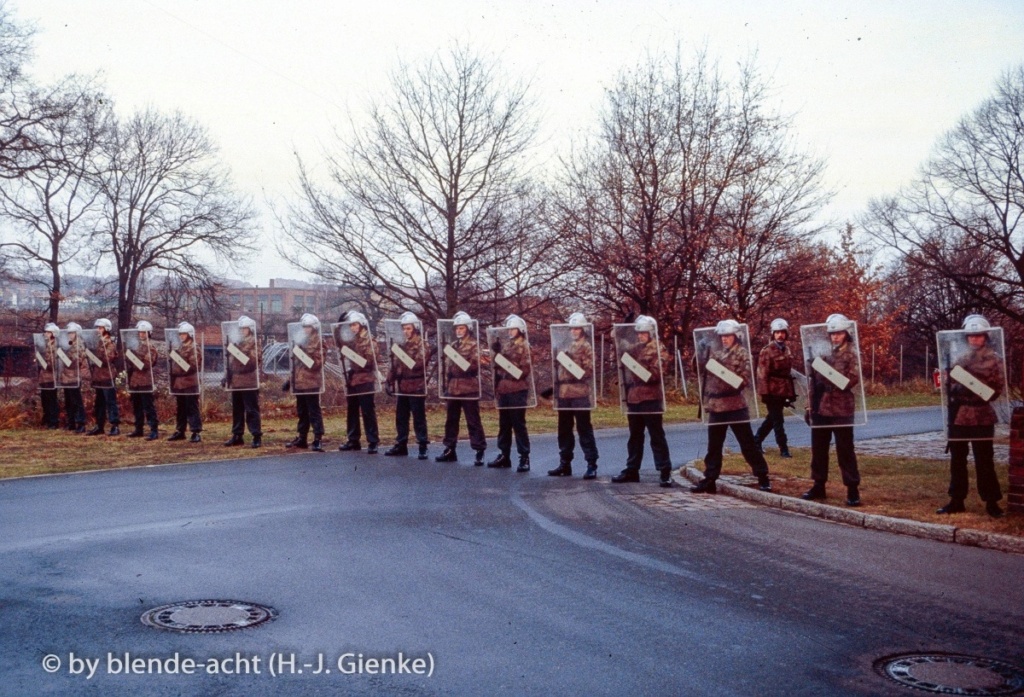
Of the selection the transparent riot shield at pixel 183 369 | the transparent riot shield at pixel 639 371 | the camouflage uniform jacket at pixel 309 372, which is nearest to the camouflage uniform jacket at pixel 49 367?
the transparent riot shield at pixel 183 369

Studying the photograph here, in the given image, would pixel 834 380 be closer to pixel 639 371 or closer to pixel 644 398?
pixel 644 398

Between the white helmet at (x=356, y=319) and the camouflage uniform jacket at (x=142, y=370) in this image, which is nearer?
the white helmet at (x=356, y=319)

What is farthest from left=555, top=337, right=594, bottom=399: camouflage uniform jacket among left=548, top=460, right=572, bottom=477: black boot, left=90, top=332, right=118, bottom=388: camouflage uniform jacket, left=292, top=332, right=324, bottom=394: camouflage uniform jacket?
left=90, top=332, right=118, bottom=388: camouflage uniform jacket

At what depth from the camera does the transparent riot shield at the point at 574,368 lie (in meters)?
14.1

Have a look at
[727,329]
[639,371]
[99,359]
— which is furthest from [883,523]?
[99,359]

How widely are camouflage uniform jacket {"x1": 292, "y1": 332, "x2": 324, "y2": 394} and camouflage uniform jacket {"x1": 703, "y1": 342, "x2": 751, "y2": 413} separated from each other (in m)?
7.48

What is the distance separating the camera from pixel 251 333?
17.8 metres

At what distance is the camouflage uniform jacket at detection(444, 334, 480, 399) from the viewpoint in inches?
615

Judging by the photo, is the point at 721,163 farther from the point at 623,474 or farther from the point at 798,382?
the point at 623,474

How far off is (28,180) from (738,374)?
24.5 m

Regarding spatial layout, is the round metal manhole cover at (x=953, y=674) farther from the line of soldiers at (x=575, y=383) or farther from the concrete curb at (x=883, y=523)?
the line of soldiers at (x=575, y=383)

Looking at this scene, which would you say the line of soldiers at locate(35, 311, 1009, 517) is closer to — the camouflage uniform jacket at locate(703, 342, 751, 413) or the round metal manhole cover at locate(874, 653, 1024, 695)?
the camouflage uniform jacket at locate(703, 342, 751, 413)

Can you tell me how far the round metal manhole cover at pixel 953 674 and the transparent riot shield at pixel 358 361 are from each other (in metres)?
12.1

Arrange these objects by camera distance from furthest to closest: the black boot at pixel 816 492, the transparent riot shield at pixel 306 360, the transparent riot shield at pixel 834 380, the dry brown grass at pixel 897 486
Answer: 1. the transparent riot shield at pixel 306 360
2. the black boot at pixel 816 492
3. the transparent riot shield at pixel 834 380
4. the dry brown grass at pixel 897 486
